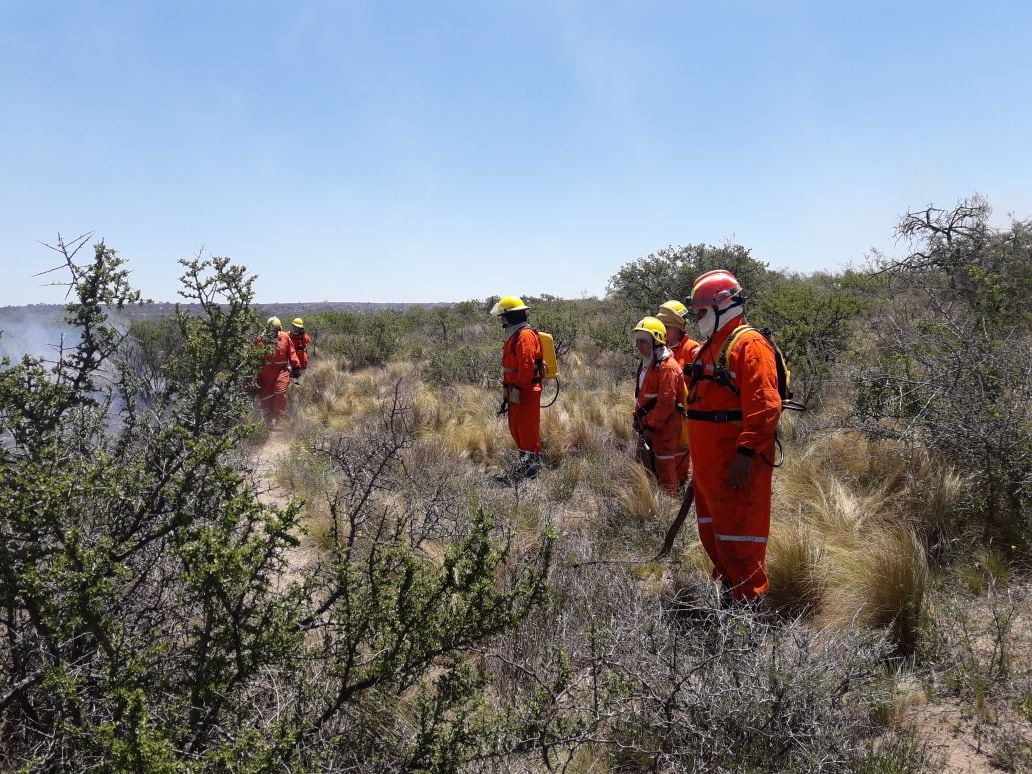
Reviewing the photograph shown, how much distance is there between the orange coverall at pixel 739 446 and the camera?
2.93 meters

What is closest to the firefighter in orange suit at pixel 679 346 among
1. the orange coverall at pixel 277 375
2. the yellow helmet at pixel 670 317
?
the yellow helmet at pixel 670 317

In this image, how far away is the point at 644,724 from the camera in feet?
7.11

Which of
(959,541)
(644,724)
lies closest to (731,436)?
(644,724)

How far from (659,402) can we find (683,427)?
1.71 ft

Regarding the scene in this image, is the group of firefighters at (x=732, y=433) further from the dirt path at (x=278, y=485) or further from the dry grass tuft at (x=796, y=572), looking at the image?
the dirt path at (x=278, y=485)

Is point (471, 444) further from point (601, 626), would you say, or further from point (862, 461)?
point (601, 626)

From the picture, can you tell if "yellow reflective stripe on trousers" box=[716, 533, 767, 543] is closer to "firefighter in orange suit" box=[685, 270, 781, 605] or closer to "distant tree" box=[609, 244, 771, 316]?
"firefighter in orange suit" box=[685, 270, 781, 605]

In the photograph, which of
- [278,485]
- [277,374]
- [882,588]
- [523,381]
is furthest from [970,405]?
[277,374]

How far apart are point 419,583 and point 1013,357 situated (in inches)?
176

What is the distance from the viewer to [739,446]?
9.66 ft

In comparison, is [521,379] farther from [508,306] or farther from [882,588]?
[882,588]

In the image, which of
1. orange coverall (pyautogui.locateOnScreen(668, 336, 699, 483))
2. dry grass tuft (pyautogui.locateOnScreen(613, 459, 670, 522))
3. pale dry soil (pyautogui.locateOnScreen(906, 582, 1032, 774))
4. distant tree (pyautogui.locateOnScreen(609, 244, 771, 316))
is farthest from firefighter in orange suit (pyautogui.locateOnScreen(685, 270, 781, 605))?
distant tree (pyautogui.locateOnScreen(609, 244, 771, 316))

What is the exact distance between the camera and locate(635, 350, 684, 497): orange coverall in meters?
4.81

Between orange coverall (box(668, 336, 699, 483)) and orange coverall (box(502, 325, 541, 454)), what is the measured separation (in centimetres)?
155
